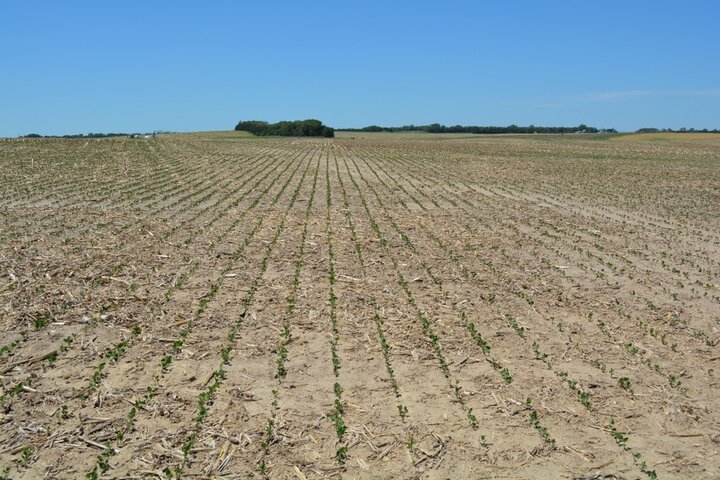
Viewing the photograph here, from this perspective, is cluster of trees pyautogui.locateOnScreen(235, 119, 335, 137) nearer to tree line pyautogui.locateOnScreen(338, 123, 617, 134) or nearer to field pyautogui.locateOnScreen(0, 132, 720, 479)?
tree line pyautogui.locateOnScreen(338, 123, 617, 134)

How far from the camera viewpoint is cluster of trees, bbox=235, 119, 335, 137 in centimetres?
14073

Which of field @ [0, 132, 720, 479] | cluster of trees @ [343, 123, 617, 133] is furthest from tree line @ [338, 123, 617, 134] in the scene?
field @ [0, 132, 720, 479]

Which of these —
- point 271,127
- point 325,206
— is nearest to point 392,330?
point 325,206

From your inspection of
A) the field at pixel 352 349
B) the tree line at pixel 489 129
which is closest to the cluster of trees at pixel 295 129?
the tree line at pixel 489 129

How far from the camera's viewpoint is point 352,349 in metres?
7.99

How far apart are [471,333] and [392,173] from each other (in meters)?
28.2

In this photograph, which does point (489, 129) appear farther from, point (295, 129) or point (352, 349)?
point (352, 349)

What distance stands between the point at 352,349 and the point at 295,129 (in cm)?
13709

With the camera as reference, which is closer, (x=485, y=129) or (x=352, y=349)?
(x=352, y=349)

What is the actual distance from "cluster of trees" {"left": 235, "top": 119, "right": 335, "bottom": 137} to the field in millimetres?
125774

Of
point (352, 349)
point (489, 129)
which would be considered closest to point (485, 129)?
point (489, 129)

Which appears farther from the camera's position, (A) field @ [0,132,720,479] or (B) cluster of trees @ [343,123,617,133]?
(B) cluster of trees @ [343,123,617,133]

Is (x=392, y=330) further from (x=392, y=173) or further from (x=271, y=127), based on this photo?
(x=271, y=127)

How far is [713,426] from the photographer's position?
6242 millimetres
